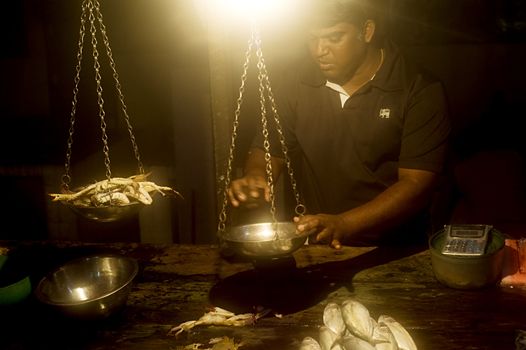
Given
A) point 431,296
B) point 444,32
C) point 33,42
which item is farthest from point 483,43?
point 33,42

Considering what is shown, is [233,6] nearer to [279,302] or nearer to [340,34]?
[340,34]

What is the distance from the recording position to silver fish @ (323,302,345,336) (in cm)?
302

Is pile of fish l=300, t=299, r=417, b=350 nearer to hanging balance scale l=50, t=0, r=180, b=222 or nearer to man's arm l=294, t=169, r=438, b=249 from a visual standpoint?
man's arm l=294, t=169, r=438, b=249

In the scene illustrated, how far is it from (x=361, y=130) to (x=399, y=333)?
2157 millimetres

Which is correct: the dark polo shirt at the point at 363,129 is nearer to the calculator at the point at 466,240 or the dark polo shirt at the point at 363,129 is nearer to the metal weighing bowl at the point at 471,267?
the calculator at the point at 466,240

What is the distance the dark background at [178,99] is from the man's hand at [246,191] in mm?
396

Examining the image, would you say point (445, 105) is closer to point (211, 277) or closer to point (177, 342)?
point (211, 277)

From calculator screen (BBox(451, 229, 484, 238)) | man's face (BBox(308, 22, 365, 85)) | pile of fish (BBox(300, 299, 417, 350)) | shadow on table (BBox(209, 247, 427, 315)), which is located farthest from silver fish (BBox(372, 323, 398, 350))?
man's face (BBox(308, 22, 365, 85))

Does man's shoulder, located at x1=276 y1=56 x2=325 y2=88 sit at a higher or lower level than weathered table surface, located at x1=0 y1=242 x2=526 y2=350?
higher

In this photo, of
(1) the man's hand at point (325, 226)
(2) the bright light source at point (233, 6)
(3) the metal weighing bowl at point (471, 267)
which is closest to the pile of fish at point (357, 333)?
(1) the man's hand at point (325, 226)

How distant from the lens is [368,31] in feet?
15.1

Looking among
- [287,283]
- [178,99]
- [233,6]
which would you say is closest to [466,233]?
[287,283]

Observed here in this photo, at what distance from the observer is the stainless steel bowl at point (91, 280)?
343 cm

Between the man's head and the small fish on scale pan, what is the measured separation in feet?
6.10
